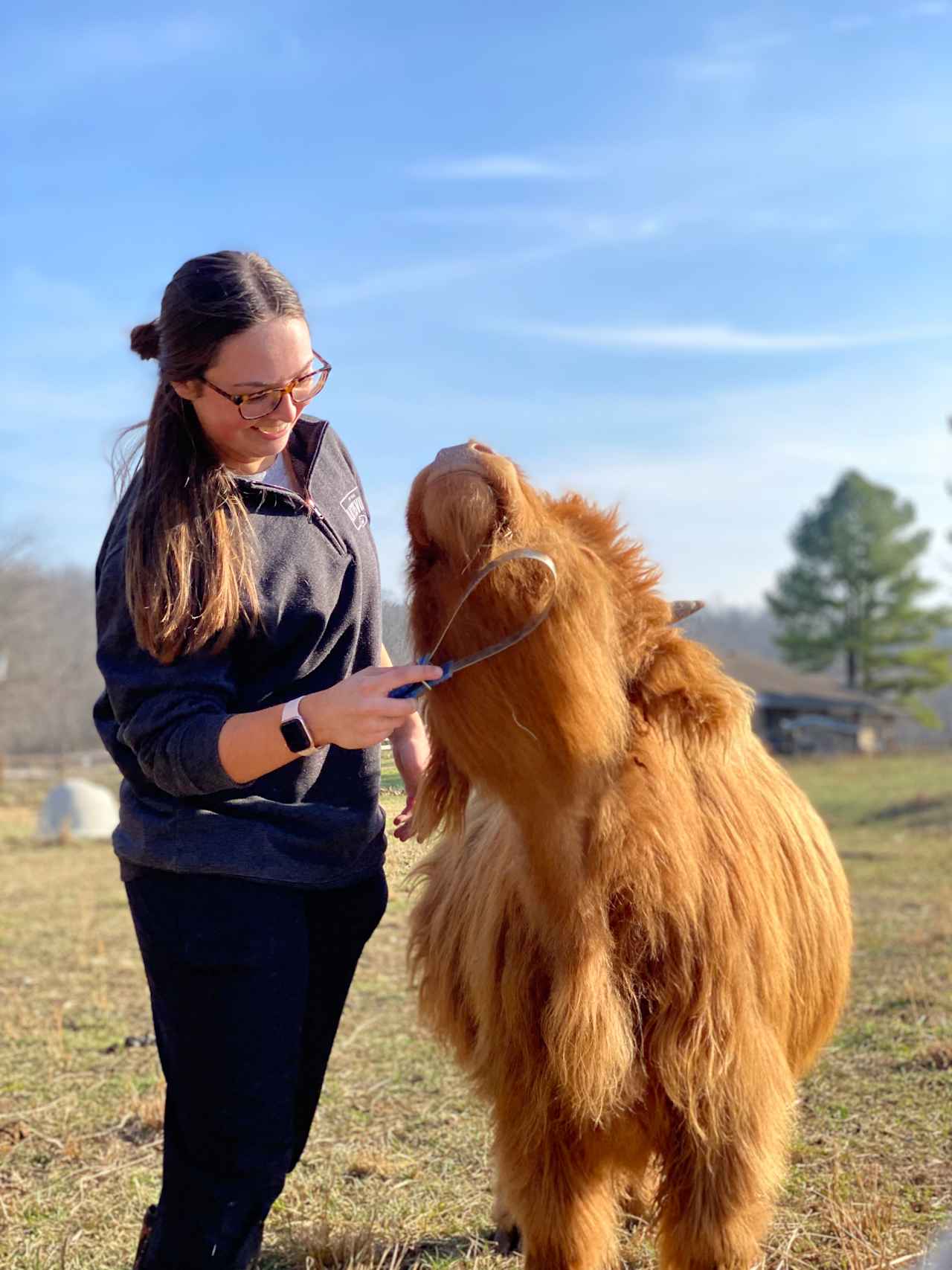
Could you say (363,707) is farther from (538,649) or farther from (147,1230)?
(147,1230)

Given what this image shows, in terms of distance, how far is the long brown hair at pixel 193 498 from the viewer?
85.7 inches

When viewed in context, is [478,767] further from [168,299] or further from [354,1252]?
[354,1252]

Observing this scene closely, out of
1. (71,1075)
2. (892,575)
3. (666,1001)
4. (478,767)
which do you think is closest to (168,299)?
(478,767)

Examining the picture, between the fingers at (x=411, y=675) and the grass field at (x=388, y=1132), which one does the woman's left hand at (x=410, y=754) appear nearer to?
the grass field at (x=388, y=1132)

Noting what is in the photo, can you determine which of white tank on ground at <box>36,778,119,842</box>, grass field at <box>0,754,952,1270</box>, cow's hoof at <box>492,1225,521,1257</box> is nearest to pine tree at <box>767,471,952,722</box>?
white tank on ground at <box>36,778,119,842</box>

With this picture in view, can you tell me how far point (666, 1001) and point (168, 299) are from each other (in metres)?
1.65

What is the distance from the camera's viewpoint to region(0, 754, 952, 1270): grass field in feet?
9.53

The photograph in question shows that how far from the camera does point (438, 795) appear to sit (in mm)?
2121

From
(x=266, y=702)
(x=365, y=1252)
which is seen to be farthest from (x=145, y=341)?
(x=365, y=1252)

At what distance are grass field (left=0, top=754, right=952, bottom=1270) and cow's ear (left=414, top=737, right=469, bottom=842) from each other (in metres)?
0.54

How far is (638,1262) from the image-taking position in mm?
2861

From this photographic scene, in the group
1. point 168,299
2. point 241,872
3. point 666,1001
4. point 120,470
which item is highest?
point 168,299

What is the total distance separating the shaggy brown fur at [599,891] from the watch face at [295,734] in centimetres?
22

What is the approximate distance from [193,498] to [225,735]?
505 mm
